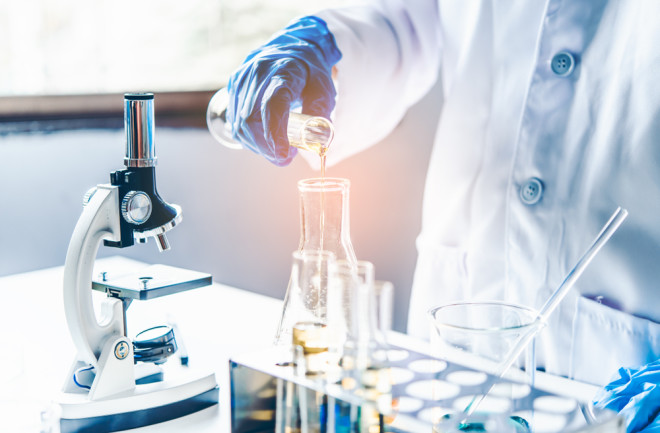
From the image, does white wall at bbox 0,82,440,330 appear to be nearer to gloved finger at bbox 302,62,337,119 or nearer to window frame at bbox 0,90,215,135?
window frame at bbox 0,90,215,135

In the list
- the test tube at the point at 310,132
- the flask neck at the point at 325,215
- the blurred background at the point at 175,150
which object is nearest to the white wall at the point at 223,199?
the blurred background at the point at 175,150

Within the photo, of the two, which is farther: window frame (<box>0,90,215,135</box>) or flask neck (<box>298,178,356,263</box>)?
window frame (<box>0,90,215,135</box>)

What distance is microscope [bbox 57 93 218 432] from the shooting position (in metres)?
0.98

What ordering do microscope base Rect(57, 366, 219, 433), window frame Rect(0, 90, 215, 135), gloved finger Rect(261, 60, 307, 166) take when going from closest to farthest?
1. microscope base Rect(57, 366, 219, 433)
2. gloved finger Rect(261, 60, 307, 166)
3. window frame Rect(0, 90, 215, 135)

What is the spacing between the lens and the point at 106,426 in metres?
0.99

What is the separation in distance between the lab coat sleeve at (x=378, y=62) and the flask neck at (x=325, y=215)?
1.93 ft

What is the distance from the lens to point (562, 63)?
4.43 ft

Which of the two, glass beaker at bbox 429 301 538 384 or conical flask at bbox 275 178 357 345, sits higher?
conical flask at bbox 275 178 357 345

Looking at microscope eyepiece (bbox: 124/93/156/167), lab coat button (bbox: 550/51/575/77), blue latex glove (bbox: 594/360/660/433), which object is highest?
lab coat button (bbox: 550/51/575/77)

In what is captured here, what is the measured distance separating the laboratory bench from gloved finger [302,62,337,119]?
0.41 m

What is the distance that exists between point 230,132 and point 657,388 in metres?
0.86

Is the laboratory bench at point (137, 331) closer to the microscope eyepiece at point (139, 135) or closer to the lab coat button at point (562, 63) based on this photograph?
the microscope eyepiece at point (139, 135)

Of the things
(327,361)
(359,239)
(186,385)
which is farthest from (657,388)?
(359,239)

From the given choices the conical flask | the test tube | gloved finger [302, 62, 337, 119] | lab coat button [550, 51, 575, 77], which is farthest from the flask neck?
A: lab coat button [550, 51, 575, 77]
